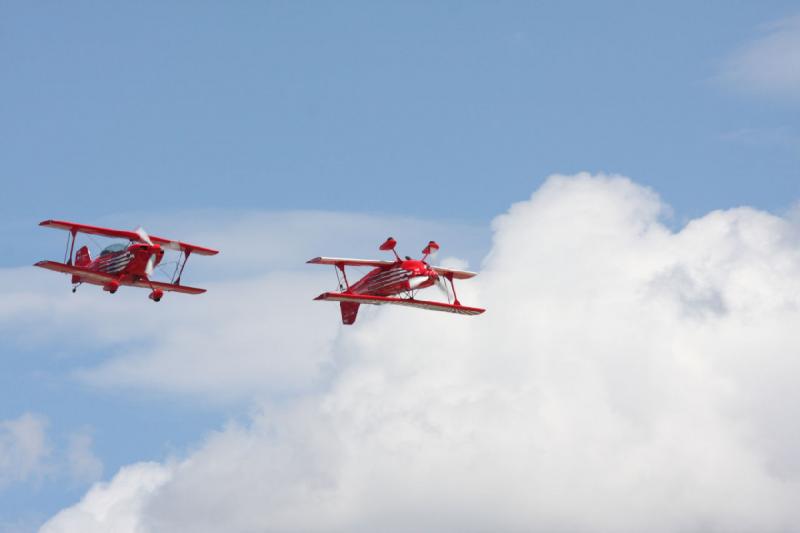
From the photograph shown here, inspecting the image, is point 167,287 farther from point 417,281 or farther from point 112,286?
point 417,281

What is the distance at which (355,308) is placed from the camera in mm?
118688

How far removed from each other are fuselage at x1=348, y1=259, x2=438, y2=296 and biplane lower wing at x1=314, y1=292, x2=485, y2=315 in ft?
4.61

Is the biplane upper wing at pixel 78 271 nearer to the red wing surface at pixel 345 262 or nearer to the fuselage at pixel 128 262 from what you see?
the fuselage at pixel 128 262

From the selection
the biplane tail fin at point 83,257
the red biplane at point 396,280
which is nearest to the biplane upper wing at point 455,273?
the red biplane at point 396,280

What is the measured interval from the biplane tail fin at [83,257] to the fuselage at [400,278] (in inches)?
883

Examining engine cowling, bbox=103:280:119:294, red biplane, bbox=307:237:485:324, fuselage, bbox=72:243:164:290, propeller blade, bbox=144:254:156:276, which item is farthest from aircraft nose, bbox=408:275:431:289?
engine cowling, bbox=103:280:119:294

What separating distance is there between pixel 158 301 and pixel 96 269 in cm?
548

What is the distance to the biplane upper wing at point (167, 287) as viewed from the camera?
111688 millimetres

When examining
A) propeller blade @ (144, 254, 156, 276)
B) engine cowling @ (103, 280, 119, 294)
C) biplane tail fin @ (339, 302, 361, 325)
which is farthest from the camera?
biplane tail fin @ (339, 302, 361, 325)

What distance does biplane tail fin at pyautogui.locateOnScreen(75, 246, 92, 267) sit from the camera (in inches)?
4611

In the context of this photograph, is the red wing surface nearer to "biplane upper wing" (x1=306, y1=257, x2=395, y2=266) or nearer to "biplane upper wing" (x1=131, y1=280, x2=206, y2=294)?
"biplane upper wing" (x1=306, y1=257, x2=395, y2=266)

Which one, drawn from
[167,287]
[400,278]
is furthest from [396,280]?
[167,287]

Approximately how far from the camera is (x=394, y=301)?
106 meters

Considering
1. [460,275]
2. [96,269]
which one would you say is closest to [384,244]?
[460,275]
